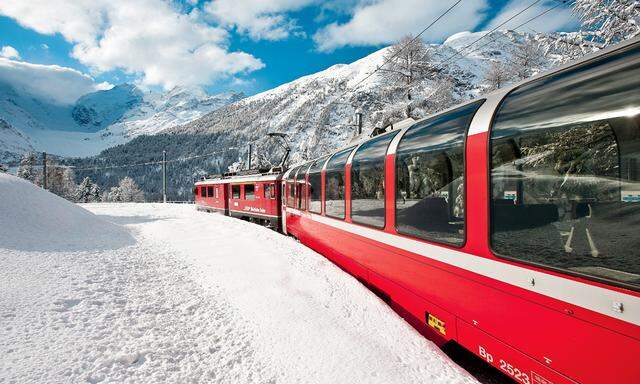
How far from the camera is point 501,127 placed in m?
2.78

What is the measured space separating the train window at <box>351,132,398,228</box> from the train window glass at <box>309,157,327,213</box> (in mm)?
Result: 2015

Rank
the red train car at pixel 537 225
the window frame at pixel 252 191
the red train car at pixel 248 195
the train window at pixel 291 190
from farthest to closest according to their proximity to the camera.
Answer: the window frame at pixel 252 191, the red train car at pixel 248 195, the train window at pixel 291 190, the red train car at pixel 537 225

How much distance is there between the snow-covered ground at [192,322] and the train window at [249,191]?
34.2 feet

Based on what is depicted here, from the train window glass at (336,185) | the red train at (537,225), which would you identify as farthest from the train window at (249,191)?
the red train at (537,225)

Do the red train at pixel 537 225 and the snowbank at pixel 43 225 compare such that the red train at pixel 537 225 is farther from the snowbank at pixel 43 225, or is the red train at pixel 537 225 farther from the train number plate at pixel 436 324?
the snowbank at pixel 43 225

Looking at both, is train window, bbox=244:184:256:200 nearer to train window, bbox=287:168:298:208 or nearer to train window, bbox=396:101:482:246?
train window, bbox=287:168:298:208

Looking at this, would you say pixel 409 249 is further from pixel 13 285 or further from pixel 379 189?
pixel 13 285

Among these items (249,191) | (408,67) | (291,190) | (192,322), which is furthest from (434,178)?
(408,67)

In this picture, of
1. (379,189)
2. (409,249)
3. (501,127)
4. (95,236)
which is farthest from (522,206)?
(95,236)

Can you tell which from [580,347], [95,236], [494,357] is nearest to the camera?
[580,347]

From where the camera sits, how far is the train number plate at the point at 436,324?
135 inches

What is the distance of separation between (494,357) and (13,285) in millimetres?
5922

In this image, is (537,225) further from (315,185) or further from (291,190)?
(291,190)

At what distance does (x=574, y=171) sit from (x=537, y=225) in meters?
0.48
